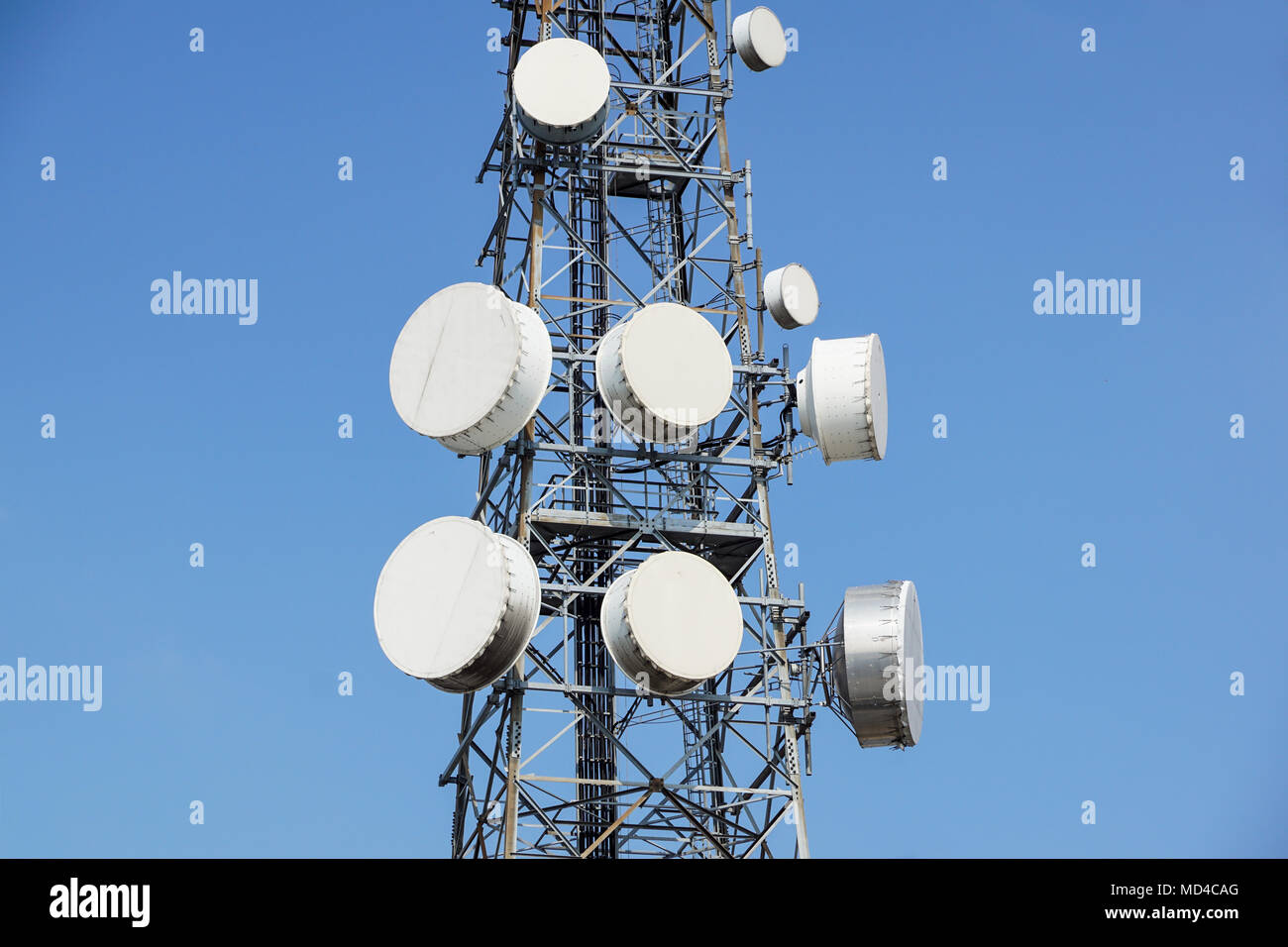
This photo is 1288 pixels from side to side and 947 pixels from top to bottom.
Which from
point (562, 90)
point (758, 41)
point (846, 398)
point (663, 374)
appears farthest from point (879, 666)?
point (758, 41)

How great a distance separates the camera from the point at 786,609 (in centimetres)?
3884

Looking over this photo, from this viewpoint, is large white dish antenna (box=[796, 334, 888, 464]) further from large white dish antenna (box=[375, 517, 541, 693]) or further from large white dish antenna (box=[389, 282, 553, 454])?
large white dish antenna (box=[375, 517, 541, 693])

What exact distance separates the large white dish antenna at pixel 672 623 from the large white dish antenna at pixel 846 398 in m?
5.10

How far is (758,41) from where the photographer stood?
4328cm

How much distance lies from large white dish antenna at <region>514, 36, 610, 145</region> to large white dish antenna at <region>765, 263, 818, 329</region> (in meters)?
5.87

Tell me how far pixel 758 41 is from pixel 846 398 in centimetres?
1112

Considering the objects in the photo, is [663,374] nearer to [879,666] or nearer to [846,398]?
[846,398]

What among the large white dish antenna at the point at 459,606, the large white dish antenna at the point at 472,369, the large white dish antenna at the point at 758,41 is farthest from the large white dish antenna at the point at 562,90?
the large white dish antenna at the point at 459,606

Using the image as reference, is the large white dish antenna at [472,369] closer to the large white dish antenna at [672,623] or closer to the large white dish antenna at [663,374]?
the large white dish antenna at [663,374]

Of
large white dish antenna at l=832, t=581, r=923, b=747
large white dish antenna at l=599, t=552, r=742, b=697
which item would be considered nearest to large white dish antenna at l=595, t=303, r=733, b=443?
large white dish antenna at l=599, t=552, r=742, b=697

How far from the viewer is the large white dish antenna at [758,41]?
43250 mm
